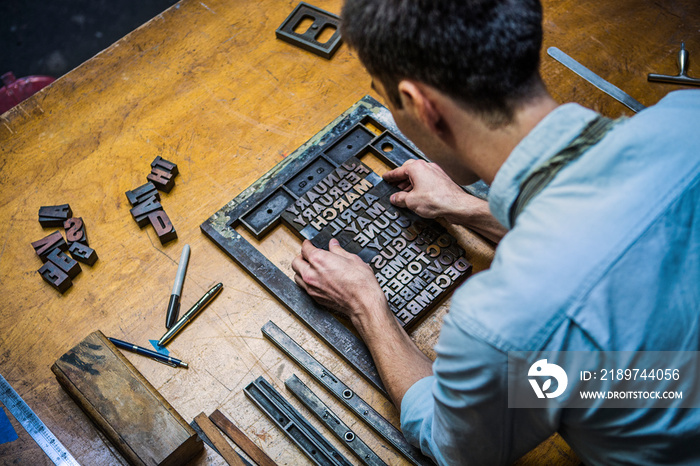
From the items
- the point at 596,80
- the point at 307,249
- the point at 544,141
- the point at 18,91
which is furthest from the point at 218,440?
the point at 18,91

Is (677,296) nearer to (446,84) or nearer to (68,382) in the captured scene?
(446,84)

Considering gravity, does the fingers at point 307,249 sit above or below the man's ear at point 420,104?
above

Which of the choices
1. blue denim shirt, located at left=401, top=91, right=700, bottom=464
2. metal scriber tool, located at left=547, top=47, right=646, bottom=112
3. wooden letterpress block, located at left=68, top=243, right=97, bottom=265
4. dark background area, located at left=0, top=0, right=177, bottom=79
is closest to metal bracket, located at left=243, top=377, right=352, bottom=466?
blue denim shirt, located at left=401, top=91, right=700, bottom=464

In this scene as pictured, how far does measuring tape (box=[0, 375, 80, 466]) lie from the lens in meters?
1.36

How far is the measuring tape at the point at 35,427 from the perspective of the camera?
1.36 metres

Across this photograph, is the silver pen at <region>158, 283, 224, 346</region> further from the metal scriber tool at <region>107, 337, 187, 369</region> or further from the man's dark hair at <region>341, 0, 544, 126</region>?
the man's dark hair at <region>341, 0, 544, 126</region>

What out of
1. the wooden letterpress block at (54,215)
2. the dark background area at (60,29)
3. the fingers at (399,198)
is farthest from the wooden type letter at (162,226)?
the dark background area at (60,29)

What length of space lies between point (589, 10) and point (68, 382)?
207cm

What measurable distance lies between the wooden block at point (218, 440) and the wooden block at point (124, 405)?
4 cm

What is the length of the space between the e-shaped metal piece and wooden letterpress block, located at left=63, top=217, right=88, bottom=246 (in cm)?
186

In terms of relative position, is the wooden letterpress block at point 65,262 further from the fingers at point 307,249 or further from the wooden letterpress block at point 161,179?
the fingers at point 307,249

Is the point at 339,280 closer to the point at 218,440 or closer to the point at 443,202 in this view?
the point at 443,202

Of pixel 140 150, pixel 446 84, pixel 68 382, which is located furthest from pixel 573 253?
pixel 140 150

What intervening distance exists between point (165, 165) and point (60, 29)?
2.56 meters
